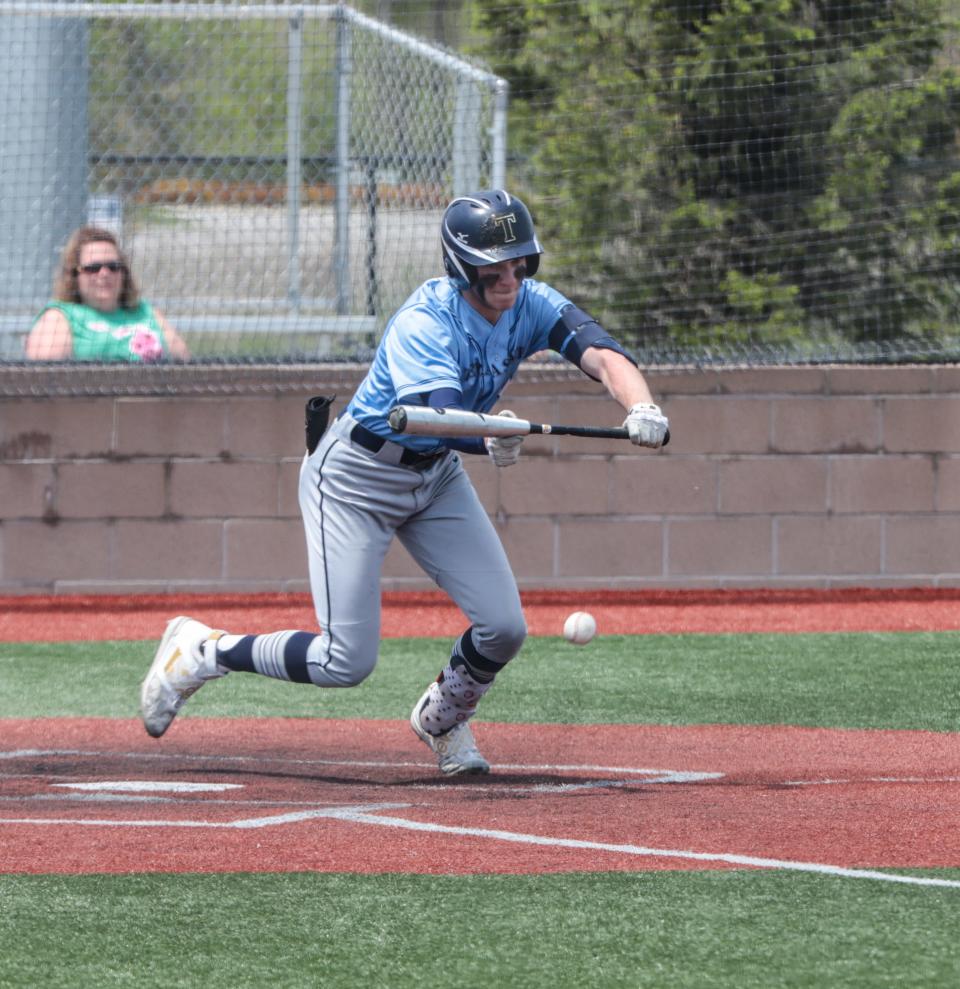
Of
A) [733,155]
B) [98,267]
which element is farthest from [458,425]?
[733,155]

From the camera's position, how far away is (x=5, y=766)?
19.6 ft

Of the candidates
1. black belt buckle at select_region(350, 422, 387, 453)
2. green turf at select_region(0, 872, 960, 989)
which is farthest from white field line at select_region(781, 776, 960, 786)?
black belt buckle at select_region(350, 422, 387, 453)

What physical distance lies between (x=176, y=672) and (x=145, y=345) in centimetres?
421

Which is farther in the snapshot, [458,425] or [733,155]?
[733,155]

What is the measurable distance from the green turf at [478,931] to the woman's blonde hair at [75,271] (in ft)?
18.0

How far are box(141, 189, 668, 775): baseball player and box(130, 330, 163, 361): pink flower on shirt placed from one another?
4151 millimetres

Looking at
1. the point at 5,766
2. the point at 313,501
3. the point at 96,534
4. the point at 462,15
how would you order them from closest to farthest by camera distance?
the point at 313,501
the point at 5,766
the point at 96,534
the point at 462,15

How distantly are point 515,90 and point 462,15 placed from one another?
2.18 feet

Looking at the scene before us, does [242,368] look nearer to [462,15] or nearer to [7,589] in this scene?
[7,589]

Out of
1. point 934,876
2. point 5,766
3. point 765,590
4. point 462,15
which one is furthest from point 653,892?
point 462,15

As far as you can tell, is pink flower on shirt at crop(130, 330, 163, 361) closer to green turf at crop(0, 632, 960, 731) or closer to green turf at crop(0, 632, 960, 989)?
green turf at crop(0, 632, 960, 731)

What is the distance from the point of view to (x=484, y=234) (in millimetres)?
5051

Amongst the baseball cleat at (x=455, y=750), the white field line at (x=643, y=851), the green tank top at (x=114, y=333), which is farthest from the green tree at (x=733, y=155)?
the white field line at (x=643, y=851)

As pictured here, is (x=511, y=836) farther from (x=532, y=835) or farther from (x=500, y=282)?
(x=500, y=282)
